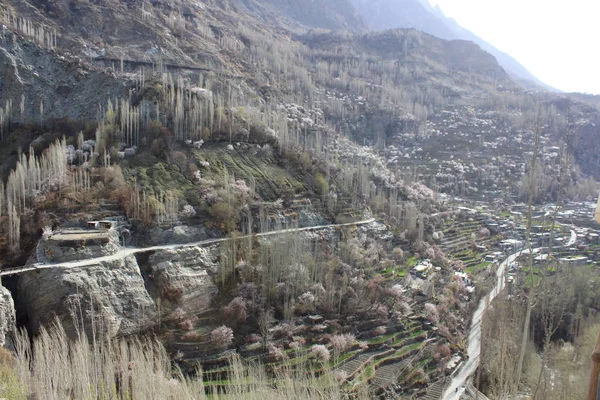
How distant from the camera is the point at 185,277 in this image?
29.6 metres

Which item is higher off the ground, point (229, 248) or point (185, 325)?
point (229, 248)

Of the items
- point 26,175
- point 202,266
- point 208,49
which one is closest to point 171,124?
point 26,175

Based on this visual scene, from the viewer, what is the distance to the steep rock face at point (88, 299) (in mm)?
24297

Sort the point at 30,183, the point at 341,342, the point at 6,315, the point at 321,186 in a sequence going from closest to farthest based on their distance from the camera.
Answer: the point at 6,315
the point at 341,342
the point at 30,183
the point at 321,186

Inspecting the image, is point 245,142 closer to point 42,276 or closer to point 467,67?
point 42,276

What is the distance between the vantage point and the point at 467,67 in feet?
532

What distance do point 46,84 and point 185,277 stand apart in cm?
3299

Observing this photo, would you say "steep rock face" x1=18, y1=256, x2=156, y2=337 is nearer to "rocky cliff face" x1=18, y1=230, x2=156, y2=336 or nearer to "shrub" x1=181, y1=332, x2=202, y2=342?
"rocky cliff face" x1=18, y1=230, x2=156, y2=336

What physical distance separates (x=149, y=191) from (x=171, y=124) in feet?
37.5

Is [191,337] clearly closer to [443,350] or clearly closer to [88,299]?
[88,299]

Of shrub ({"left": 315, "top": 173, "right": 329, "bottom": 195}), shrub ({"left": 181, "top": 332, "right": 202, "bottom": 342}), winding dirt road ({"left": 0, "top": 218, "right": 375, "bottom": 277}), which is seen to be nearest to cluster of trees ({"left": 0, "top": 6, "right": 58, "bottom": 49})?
winding dirt road ({"left": 0, "top": 218, "right": 375, "bottom": 277})

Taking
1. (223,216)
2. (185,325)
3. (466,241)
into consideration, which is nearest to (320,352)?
(185,325)

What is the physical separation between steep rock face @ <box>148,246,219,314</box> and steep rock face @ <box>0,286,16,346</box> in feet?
26.4

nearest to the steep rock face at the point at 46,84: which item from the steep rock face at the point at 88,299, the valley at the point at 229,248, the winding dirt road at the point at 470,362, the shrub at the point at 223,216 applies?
the valley at the point at 229,248
